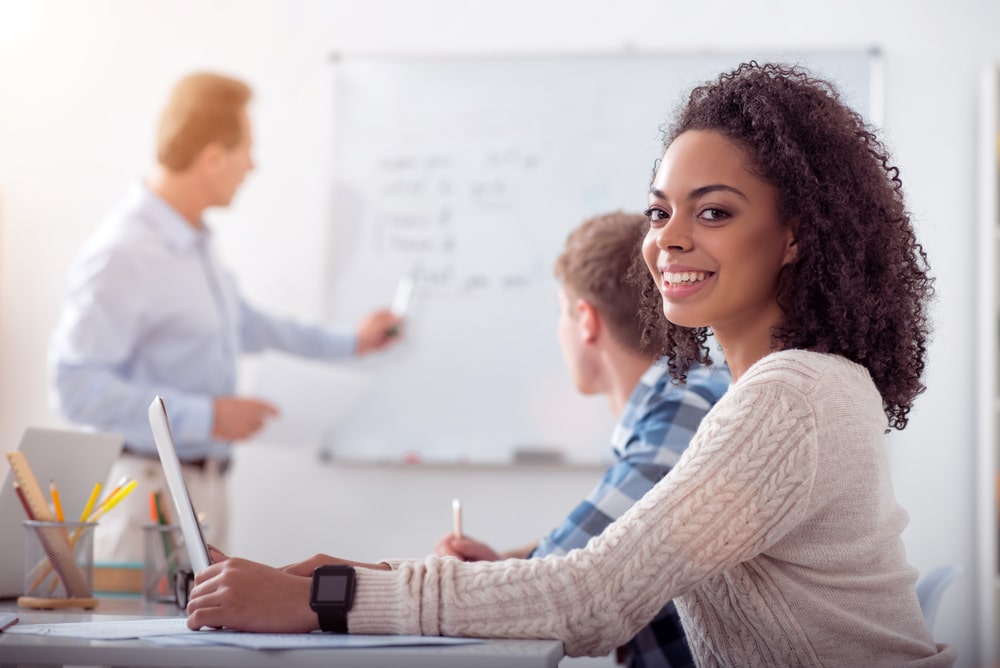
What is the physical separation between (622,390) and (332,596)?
87 centimetres

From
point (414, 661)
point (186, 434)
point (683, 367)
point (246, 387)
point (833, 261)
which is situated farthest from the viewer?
point (246, 387)

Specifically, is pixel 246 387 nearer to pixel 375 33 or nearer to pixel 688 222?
pixel 375 33

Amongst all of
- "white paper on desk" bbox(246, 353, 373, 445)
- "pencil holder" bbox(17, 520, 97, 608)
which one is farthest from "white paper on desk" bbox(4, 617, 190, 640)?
"white paper on desk" bbox(246, 353, 373, 445)

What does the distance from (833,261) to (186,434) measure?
6.01 ft

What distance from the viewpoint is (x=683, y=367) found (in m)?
1.48

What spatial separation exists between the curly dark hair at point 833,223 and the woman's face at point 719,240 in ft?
0.06

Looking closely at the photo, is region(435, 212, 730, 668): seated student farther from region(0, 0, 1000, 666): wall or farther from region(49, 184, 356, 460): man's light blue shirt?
region(0, 0, 1000, 666): wall

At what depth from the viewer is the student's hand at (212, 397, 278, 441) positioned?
2643 mm

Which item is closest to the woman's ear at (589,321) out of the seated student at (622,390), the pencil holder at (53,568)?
the seated student at (622,390)

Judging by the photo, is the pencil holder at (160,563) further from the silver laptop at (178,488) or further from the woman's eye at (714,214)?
the woman's eye at (714,214)

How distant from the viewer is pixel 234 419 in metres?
2.65

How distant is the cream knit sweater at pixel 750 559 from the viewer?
3.36 feet

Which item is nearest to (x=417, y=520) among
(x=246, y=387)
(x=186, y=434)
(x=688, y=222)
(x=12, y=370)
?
(x=246, y=387)

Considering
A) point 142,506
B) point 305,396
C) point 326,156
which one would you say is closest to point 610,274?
point 142,506
